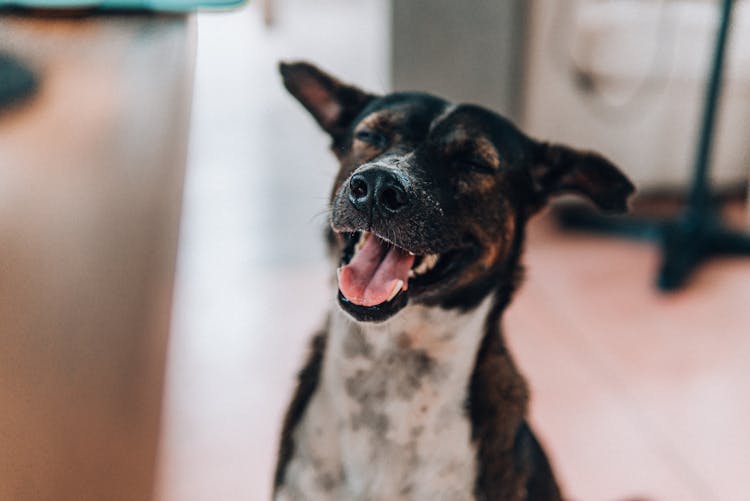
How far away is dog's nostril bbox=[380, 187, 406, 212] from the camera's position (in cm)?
110

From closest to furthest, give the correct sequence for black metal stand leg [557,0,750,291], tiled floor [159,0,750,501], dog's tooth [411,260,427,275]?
dog's tooth [411,260,427,275]
tiled floor [159,0,750,501]
black metal stand leg [557,0,750,291]

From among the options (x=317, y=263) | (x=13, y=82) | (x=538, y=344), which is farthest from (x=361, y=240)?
(x=317, y=263)

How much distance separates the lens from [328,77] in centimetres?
134

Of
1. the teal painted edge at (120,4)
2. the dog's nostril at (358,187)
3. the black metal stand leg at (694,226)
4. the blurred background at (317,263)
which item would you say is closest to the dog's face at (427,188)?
the dog's nostril at (358,187)

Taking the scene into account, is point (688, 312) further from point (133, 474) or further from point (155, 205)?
point (133, 474)

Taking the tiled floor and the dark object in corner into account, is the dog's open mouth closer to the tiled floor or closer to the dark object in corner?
the dark object in corner

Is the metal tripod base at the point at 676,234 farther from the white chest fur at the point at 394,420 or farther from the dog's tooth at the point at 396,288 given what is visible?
the dog's tooth at the point at 396,288

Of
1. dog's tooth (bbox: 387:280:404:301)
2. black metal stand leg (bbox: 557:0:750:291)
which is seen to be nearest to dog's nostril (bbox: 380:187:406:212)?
dog's tooth (bbox: 387:280:404:301)

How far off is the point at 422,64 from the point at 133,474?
1.90m

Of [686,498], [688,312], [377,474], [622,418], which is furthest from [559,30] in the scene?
[377,474]

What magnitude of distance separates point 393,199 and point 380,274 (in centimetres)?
13

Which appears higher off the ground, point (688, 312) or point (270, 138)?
point (270, 138)

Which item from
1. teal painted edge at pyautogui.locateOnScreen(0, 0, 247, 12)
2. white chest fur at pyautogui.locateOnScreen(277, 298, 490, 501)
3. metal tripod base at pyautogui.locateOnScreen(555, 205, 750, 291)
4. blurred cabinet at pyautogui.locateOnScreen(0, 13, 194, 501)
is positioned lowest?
metal tripod base at pyautogui.locateOnScreen(555, 205, 750, 291)

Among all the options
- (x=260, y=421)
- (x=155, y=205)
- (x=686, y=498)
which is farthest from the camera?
(x=260, y=421)
